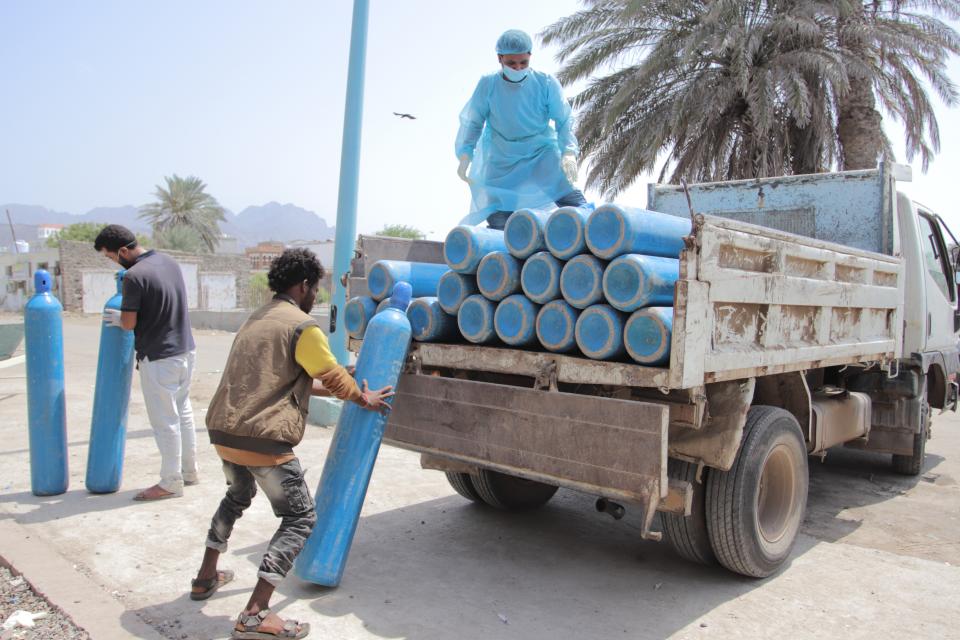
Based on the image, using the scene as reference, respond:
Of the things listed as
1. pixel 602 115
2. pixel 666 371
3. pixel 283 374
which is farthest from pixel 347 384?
pixel 602 115

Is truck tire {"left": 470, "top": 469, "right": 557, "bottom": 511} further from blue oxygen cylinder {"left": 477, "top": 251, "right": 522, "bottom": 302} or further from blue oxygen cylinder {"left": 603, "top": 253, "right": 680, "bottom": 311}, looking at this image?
blue oxygen cylinder {"left": 603, "top": 253, "right": 680, "bottom": 311}

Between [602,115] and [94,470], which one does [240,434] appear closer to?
[94,470]

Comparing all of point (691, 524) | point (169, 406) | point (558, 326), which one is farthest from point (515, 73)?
point (169, 406)

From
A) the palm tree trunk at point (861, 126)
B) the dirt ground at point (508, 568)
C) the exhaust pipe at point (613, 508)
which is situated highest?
the palm tree trunk at point (861, 126)

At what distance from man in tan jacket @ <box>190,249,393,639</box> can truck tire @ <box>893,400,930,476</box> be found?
16.8ft

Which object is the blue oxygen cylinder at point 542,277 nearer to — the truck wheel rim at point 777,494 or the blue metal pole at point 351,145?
the truck wheel rim at point 777,494

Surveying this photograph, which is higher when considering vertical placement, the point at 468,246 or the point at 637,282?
the point at 468,246

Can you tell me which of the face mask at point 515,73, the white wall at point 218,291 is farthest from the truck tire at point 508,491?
the white wall at point 218,291

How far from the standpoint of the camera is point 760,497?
3.99 meters

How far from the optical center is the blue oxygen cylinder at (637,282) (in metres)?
3.05

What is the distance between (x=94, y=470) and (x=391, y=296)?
2.67 metres

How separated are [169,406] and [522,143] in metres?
2.91

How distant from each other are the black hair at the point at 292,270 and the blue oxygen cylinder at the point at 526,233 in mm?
920

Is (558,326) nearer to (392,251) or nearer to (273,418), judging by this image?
(273,418)
